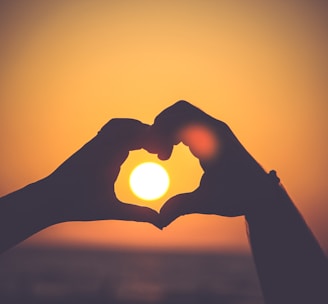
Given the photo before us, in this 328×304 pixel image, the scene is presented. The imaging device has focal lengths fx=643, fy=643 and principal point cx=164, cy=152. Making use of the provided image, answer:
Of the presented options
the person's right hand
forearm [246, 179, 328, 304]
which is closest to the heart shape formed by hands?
the person's right hand

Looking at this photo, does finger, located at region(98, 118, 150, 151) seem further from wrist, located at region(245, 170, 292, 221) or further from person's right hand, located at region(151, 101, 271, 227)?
wrist, located at region(245, 170, 292, 221)

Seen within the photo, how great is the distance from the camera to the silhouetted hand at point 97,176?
2777 millimetres

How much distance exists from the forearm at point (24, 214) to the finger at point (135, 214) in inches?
11.6

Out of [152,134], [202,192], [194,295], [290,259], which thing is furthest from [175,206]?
[194,295]

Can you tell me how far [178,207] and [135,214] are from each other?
0.21 meters

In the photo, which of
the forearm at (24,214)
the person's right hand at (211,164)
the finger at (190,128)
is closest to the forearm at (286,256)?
the person's right hand at (211,164)

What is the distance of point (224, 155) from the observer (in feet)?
9.34

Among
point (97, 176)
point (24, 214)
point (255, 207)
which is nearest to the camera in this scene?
point (24, 214)

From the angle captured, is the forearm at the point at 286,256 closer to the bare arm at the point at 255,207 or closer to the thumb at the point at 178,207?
the bare arm at the point at 255,207

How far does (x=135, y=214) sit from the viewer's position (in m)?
2.97

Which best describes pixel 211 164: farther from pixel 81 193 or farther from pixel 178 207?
pixel 81 193

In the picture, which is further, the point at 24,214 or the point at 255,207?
the point at 255,207

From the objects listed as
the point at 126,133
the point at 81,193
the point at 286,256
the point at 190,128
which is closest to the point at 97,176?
the point at 81,193

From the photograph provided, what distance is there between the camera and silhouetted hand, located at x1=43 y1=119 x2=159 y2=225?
278cm
